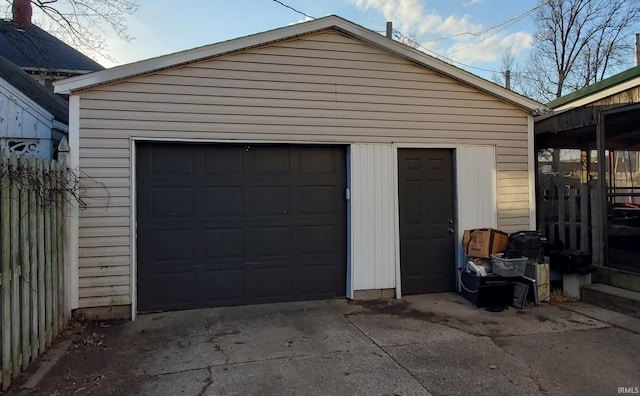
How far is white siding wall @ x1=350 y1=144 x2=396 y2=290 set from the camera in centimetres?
571

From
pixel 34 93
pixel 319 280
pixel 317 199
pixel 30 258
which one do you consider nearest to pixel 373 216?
pixel 317 199

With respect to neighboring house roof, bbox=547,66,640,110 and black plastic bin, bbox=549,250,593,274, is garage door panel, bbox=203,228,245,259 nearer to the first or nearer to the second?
black plastic bin, bbox=549,250,593,274

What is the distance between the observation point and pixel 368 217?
575cm

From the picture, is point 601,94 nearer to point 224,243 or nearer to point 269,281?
point 269,281

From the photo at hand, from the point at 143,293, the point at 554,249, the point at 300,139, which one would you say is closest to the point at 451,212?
the point at 554,249

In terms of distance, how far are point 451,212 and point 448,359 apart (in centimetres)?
276

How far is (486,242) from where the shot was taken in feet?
18.4

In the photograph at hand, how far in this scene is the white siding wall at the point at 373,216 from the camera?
5711mm

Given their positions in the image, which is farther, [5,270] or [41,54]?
[41,54]

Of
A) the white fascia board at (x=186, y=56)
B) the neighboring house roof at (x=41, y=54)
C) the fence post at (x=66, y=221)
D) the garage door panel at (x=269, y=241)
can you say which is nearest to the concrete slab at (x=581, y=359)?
the garage door panel at (x=269, y=241)

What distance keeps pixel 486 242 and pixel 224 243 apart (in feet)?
11.6

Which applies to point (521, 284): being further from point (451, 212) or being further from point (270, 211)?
point (270, 211)

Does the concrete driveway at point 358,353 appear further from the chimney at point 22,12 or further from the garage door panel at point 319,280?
the chimney at point 22,12

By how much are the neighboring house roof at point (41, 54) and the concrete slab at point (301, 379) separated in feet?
27.5
